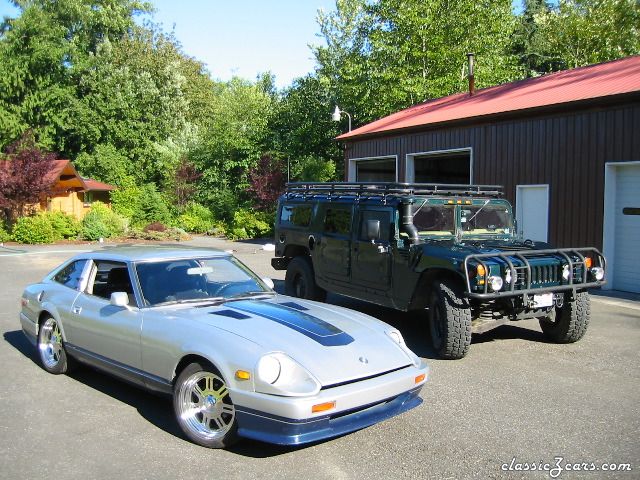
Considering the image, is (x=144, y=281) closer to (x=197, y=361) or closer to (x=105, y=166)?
(x=197, y=361)

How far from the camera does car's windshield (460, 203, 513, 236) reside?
805cm

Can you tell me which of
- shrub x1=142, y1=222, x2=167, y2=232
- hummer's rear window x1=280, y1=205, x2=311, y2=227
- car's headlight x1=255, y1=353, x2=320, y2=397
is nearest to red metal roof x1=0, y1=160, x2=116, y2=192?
shrub x1=142, y1=222, x2=167, y2=232

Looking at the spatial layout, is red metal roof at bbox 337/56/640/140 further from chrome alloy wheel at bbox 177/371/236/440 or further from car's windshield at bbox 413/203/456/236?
chrome alloy wheel at bbox 177/371/236/440

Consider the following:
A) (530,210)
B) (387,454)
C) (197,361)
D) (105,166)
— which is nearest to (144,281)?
(197,361)

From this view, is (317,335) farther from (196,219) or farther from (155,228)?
(196,219)

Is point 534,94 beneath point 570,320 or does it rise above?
above

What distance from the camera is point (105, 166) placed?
120 feet

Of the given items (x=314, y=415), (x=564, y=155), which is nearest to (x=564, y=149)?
(x=564, y=155)

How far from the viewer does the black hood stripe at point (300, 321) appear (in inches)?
170

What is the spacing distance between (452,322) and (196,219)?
1044 inches

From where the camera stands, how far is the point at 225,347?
4047 millimetres

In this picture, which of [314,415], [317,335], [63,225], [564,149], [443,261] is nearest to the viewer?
[314,415]

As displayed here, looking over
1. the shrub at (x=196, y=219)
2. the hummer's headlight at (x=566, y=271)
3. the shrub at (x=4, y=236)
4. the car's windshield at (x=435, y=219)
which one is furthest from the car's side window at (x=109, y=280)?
the shrub at (x=196, y=219)

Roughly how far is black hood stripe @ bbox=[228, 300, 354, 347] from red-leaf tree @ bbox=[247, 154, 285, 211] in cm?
2291
